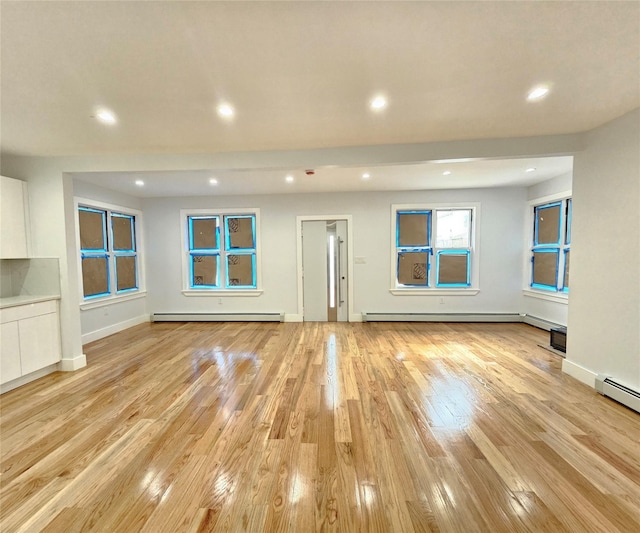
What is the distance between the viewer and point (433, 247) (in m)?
5.49

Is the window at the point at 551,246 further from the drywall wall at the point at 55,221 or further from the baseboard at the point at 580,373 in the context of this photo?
the drywall wall at the point at 55,221

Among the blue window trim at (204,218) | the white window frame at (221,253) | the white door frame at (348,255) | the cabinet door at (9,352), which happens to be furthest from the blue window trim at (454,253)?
the cabinet door at (9,352)

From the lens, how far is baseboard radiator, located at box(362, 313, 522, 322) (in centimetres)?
533

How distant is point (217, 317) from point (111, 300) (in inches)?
72.0

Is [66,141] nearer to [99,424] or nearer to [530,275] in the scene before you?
[99,424]

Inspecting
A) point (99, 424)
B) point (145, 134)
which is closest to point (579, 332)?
point (99, 424)

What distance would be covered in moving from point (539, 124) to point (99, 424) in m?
4.65

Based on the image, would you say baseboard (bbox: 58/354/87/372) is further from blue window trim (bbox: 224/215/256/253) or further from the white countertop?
blue window trim (bbox: 224/215/256/253)

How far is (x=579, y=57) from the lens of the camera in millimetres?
1618

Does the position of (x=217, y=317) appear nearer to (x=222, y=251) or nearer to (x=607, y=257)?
(x=222, y=251)

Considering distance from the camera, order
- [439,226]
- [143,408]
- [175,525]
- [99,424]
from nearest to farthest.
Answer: [175,525]
[99,424]
[143,408]
[439,226]

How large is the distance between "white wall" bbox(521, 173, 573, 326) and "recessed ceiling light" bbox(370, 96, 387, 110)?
3.85 m

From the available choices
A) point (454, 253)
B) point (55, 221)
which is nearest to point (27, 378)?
point (55, 221)

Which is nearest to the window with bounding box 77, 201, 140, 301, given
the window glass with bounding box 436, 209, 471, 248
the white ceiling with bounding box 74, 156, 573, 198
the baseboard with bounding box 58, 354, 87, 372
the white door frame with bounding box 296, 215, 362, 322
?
the white ceiling with bounding box 74, 156, 573, 198
